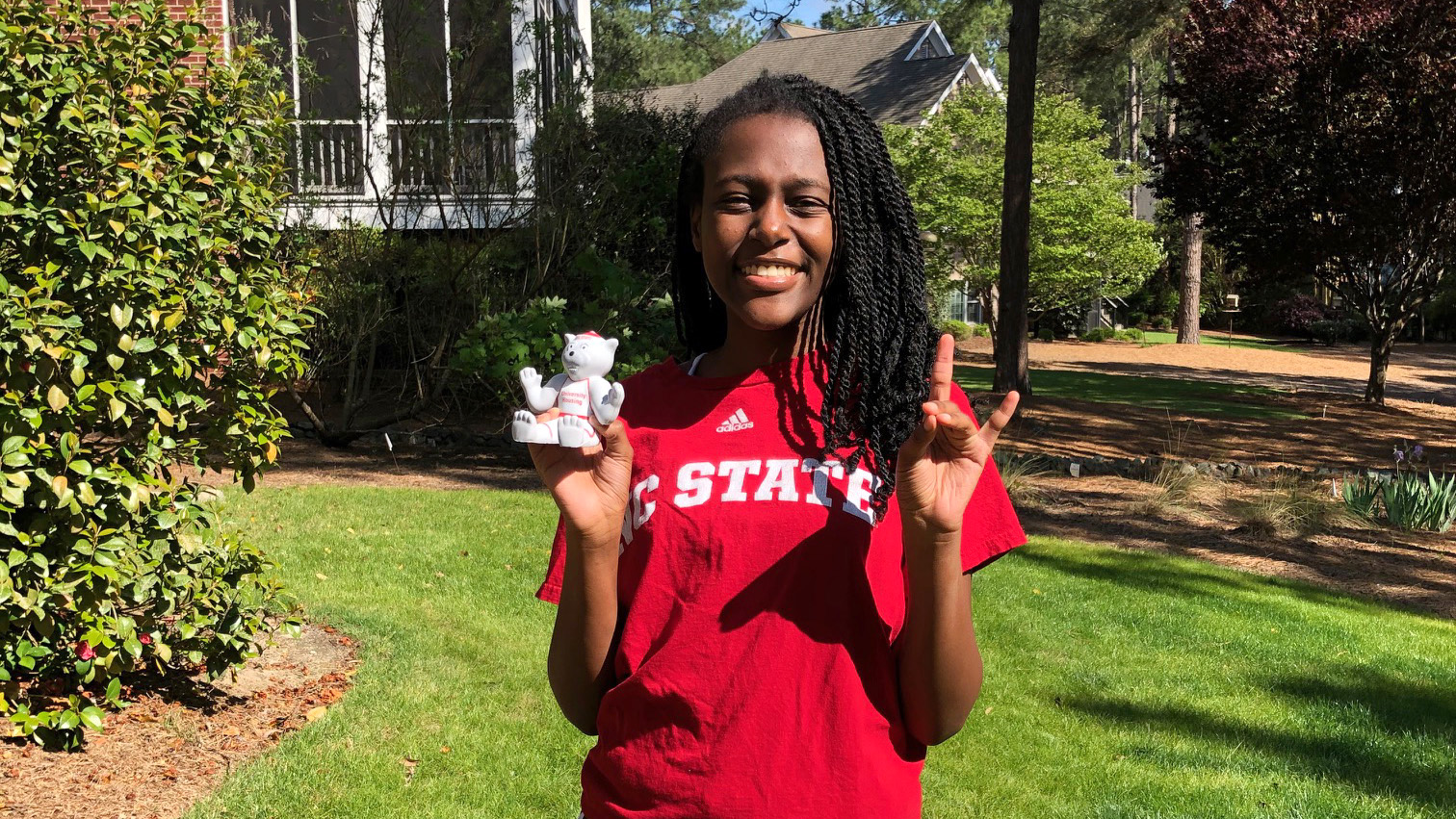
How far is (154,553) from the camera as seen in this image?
13.6ft

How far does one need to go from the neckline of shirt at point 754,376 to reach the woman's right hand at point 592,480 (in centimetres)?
16

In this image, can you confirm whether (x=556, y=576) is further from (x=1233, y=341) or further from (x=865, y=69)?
(x=1233, y=341)

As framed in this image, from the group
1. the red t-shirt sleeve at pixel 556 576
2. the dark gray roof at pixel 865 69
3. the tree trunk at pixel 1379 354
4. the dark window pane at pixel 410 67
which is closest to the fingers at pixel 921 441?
the red t-shirt sleeve at pixel 556 576

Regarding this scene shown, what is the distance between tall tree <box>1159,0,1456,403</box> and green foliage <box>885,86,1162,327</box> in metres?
6.76

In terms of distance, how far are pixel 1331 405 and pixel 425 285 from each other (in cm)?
1257

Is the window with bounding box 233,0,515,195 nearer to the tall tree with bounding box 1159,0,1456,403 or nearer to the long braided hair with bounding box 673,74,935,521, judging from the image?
the long braided hair with bounding box 673,74,935,521

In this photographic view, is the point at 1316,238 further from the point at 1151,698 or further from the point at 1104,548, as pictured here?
the point at 1151,698

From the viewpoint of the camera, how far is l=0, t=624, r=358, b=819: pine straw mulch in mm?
3729

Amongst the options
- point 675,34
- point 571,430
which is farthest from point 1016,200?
point 675,34

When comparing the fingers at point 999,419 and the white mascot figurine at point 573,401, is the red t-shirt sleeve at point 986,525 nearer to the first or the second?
the fingers at point 999,419

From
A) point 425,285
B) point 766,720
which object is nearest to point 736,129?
point 766,720

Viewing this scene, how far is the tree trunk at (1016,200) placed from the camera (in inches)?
557

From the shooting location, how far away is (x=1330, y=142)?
1459 centimetres

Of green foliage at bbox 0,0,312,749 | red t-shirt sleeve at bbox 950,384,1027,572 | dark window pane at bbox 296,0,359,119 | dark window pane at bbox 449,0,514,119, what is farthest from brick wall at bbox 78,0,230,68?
red t-shirt sleeve at bbox 950,384,1027,572
